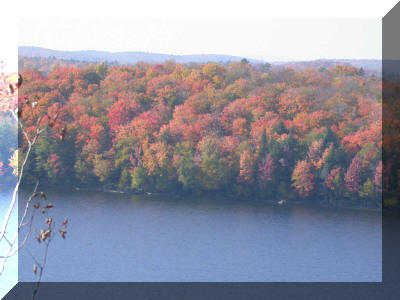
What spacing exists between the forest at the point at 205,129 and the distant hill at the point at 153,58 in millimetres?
66

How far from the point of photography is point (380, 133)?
292 inches

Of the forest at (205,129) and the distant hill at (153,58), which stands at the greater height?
the distant hill at (153,58)

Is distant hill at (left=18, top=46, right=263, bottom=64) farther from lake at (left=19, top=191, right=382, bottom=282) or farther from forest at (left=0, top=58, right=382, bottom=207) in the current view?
lake at (left=19, top=191, right=382, bottom=282)

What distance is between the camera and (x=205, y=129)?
7.21 m

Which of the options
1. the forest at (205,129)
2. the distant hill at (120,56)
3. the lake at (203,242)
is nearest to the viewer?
the lake at (203,242)

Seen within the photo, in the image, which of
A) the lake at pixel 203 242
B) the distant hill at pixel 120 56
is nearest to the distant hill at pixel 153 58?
the distant hill at pixel 120 56

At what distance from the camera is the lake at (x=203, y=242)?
21.2 ft

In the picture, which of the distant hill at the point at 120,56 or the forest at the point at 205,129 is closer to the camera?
the distant hill at the point at 120,56

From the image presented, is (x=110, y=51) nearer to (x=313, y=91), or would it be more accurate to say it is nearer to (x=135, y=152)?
(x=135, y=152)

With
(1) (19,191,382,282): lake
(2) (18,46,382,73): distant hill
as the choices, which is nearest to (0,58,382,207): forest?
(2) (18,46,382,73): distant hill

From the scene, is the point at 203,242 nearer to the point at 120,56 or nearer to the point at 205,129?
the point at 205,129

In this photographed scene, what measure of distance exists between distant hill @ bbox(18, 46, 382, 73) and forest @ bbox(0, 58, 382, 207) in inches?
2.6

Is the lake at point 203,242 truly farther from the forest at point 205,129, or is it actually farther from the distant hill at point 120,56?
the distant hill at point 120,56

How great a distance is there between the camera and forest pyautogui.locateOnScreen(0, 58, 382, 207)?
7.19 metres
